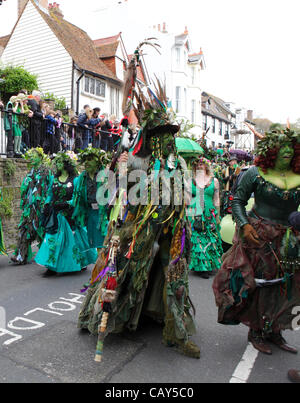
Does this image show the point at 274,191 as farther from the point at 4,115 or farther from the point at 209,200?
the point at 4,115

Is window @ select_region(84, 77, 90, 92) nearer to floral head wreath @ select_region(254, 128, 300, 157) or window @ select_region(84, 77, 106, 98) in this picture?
window @ select_region(84, 77, 106, 98)

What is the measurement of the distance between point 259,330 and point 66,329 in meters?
1.96

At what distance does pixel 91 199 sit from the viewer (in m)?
Result: 5.50

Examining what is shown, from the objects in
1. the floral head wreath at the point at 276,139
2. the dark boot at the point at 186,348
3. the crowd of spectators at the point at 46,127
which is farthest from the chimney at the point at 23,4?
the dark boot at the point at 186,348

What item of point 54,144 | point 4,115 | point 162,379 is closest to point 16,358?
point 162,379

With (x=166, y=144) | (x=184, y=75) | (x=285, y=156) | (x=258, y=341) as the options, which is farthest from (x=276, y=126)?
(x=184, y=75)

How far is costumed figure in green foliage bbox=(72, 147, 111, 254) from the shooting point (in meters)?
5.50

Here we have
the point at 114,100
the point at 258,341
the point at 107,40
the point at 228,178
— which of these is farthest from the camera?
the point at 107,40

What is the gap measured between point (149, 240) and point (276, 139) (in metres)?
1.53

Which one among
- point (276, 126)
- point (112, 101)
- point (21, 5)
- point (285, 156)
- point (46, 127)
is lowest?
point (285, 156)

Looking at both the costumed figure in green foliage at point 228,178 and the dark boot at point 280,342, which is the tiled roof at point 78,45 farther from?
the dark boot at point 280,342

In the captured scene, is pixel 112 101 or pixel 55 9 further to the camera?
pixel 55 9

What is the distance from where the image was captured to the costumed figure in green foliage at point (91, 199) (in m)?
5.50

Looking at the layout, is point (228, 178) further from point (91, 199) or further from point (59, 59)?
point (59, 59)
